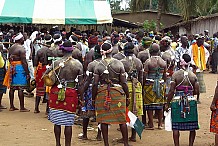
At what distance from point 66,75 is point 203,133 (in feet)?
11.1

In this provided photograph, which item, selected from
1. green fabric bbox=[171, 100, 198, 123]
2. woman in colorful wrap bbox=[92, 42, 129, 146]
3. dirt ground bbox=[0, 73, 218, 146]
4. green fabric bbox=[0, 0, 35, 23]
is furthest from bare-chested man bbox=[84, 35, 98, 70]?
green fabric bbox=[0, 0, 35, 23]

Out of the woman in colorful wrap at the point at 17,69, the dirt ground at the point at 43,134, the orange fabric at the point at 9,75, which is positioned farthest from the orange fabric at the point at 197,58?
the orange fabric at the point at 9,75

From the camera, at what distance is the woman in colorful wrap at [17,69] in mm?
9734

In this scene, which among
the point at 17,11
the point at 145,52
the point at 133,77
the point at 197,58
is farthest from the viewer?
the point at 17,11

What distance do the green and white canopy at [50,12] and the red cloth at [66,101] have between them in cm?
800

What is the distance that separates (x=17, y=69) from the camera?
994 centimetres

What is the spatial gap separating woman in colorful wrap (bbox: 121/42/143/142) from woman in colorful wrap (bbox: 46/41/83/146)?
4.06 feet

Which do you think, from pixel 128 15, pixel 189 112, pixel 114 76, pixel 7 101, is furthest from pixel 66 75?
pixel 128 15

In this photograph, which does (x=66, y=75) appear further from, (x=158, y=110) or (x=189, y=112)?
(x=158, y=110)

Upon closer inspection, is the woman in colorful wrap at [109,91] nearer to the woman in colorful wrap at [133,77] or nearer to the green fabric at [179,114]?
the green fabric at [179,114]

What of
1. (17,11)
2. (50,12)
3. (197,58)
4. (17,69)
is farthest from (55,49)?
(17,11)

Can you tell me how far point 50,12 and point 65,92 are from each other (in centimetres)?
838

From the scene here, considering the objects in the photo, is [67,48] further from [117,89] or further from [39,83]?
[39,83]

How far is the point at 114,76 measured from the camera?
675 centimetres
